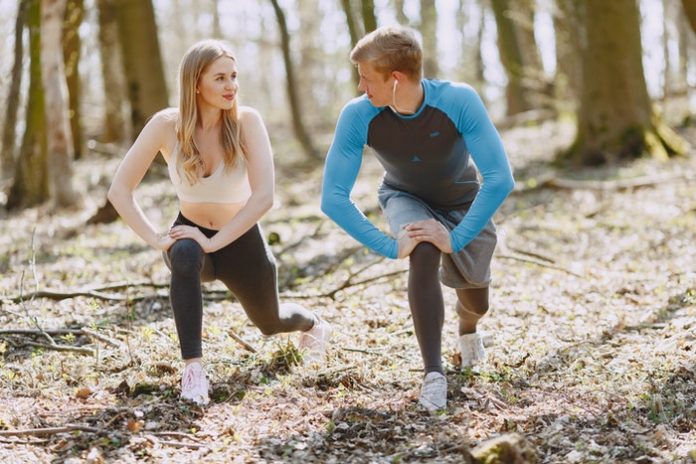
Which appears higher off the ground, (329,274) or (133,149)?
(133,149)

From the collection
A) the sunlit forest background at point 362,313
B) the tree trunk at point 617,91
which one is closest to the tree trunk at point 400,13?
the sunlit forest background at point 362,313

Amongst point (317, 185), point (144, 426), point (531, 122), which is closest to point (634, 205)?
point (317, 185)

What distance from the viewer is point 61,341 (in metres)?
5.37

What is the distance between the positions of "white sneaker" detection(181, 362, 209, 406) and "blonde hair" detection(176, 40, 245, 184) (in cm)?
95

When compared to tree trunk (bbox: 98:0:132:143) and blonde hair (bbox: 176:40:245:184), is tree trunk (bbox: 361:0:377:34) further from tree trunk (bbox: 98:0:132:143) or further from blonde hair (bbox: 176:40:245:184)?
blonde hair (bbox: 176:40:245:184)

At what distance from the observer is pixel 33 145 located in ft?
41.0

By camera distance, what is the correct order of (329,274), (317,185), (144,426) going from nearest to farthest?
(144,426) < (329,274) < (317,185)

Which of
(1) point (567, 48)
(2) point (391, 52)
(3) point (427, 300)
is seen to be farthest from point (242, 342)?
(1) point (567, 48)

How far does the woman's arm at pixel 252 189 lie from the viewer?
428 cm

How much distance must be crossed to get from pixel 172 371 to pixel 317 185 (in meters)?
9.33

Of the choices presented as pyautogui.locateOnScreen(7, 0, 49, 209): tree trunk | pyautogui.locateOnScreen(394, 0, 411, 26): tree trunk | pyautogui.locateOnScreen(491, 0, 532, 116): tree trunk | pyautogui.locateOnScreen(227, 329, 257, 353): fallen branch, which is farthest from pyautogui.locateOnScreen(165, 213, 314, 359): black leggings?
pyautogui.locateOnScreen(394, 0, 411, 26): tree trunk

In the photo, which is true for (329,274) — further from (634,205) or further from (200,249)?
(634,205)

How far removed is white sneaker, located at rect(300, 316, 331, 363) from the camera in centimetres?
486

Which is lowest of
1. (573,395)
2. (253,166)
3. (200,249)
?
(573,395)
